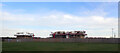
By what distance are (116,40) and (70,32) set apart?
27693mm

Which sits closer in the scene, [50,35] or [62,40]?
[62,40]

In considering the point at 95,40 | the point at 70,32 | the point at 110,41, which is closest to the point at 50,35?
the point at 70,32

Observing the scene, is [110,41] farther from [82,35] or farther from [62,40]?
[82,35]

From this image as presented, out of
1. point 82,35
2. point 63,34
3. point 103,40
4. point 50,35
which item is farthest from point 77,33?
point 103,40

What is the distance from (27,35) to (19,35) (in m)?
4.15

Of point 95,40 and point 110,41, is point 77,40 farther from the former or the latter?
point 110,41

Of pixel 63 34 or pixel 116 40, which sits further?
pixel 63 34

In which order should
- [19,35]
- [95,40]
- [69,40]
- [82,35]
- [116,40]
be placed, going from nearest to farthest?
[116,40] < [95,40] < [69,40] < [82,35] < [19,35]

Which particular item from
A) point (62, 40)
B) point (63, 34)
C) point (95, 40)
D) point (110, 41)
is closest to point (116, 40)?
point (110, 41)

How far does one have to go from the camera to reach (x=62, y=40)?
155 feet

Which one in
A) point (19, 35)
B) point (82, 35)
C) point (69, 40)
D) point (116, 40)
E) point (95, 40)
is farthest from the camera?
point (19, 35)

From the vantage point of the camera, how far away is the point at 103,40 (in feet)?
138

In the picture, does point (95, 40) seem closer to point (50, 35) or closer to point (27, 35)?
point (50, 35)

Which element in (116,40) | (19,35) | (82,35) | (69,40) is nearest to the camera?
(116,40)
